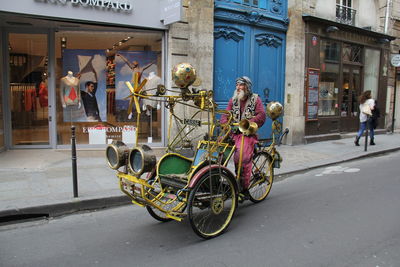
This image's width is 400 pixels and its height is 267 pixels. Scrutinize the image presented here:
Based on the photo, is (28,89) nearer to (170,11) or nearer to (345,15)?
(170,11)

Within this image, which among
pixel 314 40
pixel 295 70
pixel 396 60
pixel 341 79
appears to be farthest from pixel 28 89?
pixel 396 60

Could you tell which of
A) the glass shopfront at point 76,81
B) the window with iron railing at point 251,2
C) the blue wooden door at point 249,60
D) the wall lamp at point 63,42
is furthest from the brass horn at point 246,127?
the window with iron railing at point 251,2

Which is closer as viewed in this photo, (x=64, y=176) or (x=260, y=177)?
(x=260, y=177)

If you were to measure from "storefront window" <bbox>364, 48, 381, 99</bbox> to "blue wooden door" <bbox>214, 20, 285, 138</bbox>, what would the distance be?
16.7 ft

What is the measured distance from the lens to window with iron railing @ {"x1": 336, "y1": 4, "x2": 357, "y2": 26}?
1316 centimetres

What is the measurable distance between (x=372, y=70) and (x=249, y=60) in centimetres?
724

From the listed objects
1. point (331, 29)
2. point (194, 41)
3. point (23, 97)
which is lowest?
point (23, 97)

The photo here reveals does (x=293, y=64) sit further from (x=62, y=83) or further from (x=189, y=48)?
(x=62, y=83)

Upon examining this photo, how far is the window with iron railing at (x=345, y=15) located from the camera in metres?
13.2

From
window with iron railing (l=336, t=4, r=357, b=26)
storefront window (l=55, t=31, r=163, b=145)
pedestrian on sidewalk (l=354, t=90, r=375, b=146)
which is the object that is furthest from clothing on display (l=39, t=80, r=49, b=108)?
window with iron railing (l=336, t=4, r=357, b=26)

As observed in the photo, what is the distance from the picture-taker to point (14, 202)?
205 inches

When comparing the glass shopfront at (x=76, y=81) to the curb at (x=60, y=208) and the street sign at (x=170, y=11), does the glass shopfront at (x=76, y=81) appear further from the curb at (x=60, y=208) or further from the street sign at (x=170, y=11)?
the curb at (x=60, y=208)

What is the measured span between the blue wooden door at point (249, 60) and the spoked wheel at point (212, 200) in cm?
580

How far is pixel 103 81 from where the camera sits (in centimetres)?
925
